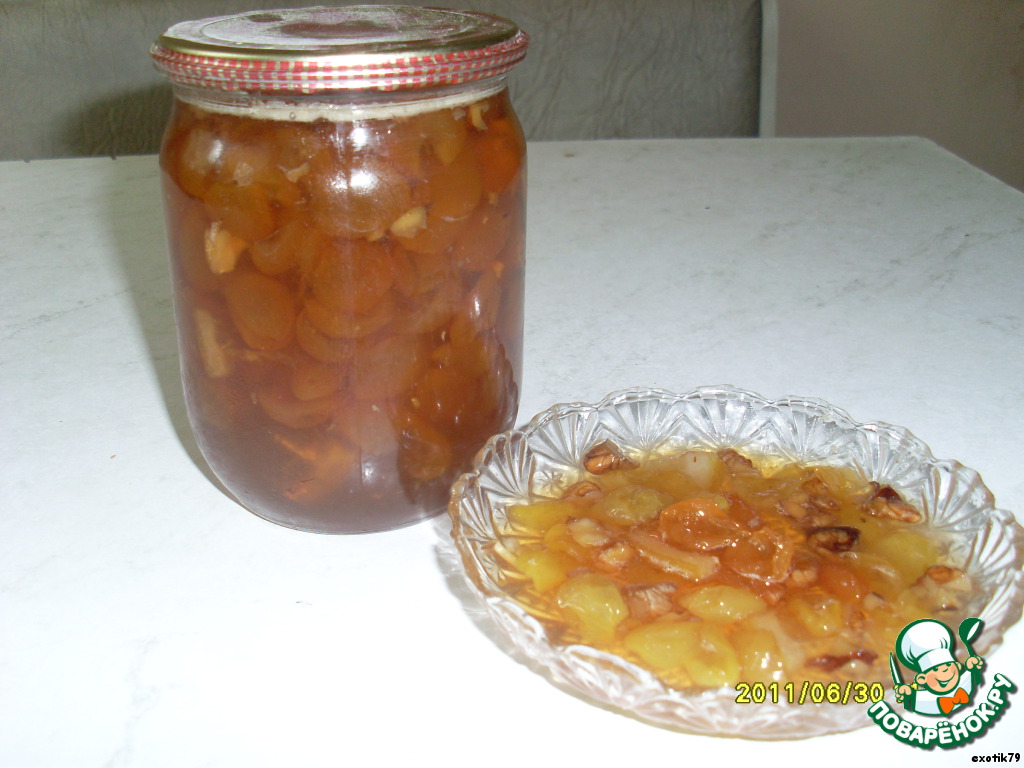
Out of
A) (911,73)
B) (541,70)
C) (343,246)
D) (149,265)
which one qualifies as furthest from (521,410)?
(911,73)

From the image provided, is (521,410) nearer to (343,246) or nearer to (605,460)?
(605,460)

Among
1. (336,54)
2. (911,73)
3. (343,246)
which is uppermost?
(336,54)

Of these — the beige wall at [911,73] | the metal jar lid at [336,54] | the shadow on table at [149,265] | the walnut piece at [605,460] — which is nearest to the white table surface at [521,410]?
the shadow on table at [149,265]

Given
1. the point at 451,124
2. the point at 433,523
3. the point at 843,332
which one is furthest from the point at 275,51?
the point at 843,332

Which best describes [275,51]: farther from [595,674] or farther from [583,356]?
[583,356]

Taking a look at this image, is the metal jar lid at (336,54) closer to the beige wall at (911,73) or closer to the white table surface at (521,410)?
the white table surface at (521,410)

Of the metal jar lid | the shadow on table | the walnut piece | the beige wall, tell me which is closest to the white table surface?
the shadow on table
